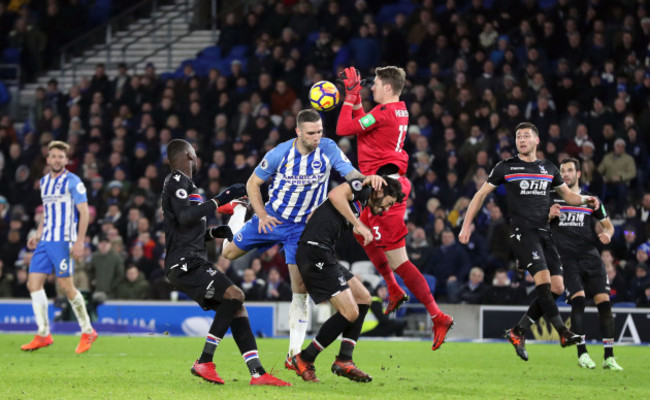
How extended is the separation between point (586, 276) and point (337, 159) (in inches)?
157

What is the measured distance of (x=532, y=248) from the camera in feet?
35.0

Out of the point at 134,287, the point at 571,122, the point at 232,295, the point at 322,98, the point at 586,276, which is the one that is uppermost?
the point at 571,122

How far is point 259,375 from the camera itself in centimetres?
815

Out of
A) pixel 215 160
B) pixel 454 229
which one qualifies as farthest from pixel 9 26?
pixel 454 229

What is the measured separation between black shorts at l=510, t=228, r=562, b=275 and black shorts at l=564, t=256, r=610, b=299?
0.63 m

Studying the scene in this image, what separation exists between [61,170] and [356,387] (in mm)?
5688

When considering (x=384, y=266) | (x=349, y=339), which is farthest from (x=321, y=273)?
(x=384, y=266)

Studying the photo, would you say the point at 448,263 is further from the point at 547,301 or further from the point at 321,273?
the point at 321,273

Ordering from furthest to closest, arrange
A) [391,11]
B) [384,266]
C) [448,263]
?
[391,11]
[448,263]
[384,266]

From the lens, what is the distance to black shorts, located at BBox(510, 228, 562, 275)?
10.6 metres

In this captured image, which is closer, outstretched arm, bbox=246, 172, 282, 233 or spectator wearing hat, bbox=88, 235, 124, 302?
outstretched arm, bbox=246, 172, 282, 233

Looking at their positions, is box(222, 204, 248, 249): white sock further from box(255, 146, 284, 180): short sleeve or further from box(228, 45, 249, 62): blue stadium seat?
box(228, 45, 249, 62): blue stadium seat

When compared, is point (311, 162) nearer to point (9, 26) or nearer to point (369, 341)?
point (369, 341)

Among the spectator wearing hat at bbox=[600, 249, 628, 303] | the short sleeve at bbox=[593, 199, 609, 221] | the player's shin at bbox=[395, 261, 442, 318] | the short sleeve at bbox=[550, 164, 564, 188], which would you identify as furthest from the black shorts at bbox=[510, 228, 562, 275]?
the spectator wearing hat at bbox=[600, 249, 628, 303]
